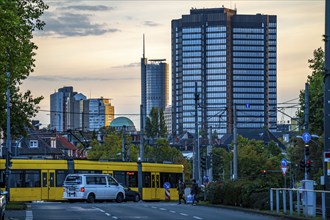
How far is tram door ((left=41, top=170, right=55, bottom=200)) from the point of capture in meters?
60.1

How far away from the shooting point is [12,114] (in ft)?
183

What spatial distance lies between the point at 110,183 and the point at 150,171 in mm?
7219

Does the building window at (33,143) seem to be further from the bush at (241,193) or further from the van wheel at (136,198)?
the bush at (241,193)

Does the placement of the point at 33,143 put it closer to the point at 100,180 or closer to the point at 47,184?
the point at 47,184

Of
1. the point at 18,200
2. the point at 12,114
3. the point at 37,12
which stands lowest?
the point at 18,200

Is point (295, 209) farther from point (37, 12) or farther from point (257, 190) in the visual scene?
point (37, 12)

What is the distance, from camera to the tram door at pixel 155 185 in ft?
222

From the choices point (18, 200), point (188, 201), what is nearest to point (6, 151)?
point (18, 200)

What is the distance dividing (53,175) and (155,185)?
9872 mm

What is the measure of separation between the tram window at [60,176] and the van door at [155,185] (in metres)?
8.50

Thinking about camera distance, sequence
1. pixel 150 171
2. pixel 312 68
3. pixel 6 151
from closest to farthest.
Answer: pixel 6 151 → pixel 150 171 → pixel 312 68

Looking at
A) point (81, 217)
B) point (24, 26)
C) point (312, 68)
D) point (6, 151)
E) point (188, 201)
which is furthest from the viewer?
point (312, 68)

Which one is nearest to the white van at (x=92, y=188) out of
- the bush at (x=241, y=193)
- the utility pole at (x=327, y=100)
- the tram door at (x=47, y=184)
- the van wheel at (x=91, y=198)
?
the van wheel at (x=91, y=198)

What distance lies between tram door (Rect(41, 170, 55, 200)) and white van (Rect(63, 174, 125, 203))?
1425mm
